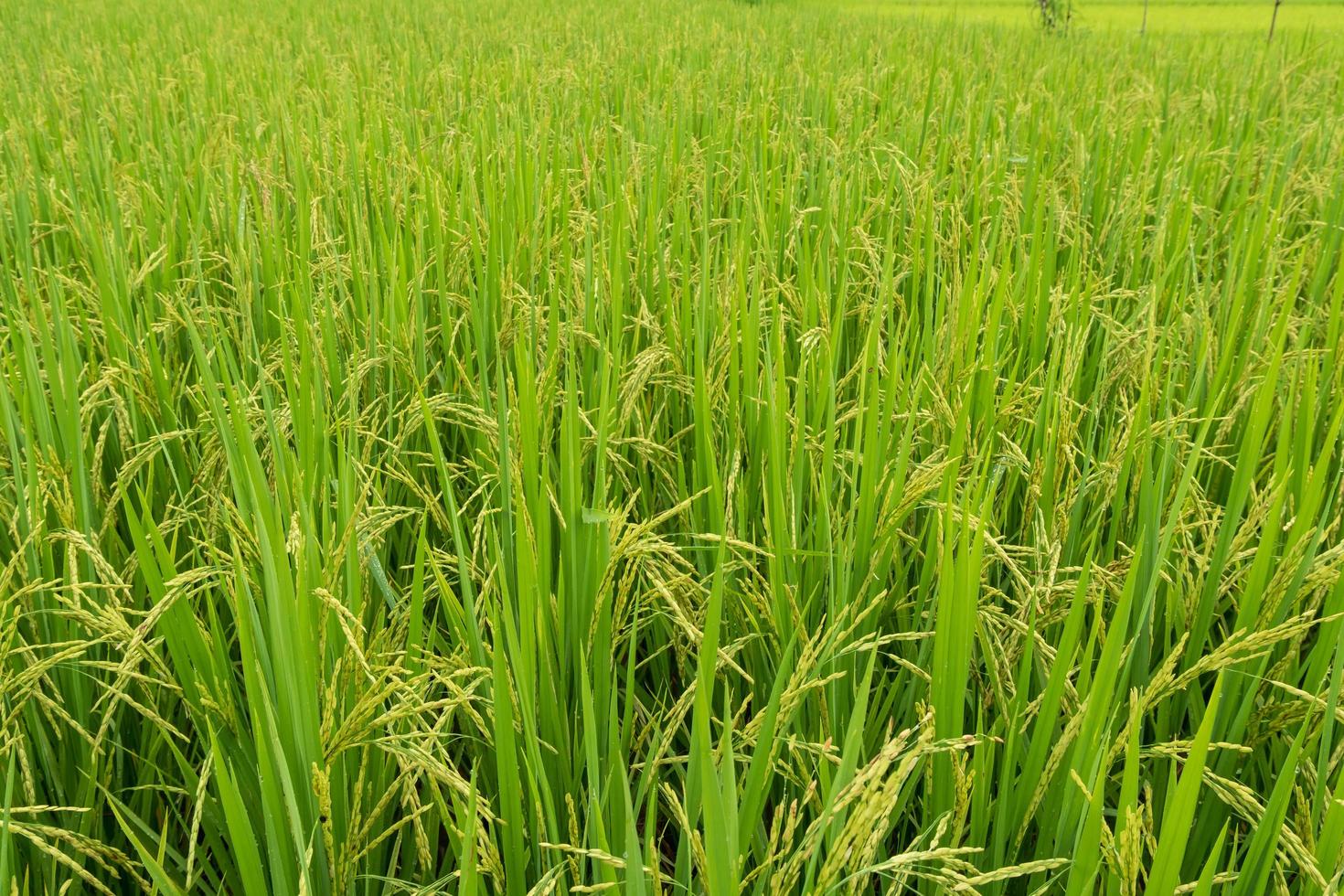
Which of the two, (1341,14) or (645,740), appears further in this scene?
(1341,14)

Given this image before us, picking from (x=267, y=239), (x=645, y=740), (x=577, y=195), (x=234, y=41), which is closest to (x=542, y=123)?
(x=577, y=195)

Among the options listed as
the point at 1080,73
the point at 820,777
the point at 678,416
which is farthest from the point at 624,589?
the point at 1080,73

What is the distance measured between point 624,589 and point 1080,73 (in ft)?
17.4

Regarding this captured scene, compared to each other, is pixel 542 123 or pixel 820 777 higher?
pixel 542 123

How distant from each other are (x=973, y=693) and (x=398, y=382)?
3.53 feet

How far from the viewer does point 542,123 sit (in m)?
3.17

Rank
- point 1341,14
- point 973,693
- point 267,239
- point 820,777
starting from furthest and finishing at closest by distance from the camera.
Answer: point 1341,14 < point 267,239 < point 973,693 < point 820,777

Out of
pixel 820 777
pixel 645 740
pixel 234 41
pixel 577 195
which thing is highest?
pixel 234 41

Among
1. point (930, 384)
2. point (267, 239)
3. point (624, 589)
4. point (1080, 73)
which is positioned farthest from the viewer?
point (1080, 73)

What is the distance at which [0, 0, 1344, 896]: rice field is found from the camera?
774 mm

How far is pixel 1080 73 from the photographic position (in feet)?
16.8

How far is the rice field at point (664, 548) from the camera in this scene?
2.54 feet

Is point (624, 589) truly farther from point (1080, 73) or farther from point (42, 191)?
point (1080, 73)

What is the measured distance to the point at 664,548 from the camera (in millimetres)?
882
